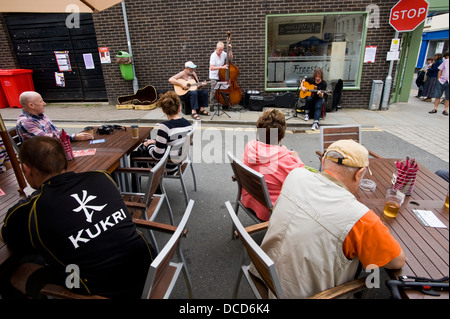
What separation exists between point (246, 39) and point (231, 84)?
1.50 meters

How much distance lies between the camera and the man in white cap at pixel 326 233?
4.20 ft

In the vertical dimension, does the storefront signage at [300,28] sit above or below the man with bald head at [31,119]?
above

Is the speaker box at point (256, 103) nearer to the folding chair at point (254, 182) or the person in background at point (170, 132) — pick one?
the person in background at point (170, 132)

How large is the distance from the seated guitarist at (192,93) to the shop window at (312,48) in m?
2.29

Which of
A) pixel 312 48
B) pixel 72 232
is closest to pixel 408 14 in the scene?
pixel 312 48

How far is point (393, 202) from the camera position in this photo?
1.92 meters

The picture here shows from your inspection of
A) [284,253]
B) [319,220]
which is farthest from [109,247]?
[319,220]

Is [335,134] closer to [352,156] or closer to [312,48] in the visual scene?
[352,156]

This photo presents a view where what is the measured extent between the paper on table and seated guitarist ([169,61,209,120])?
5.91 meters

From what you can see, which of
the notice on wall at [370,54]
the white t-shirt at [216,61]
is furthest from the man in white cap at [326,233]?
the notice on wall at [370,54]

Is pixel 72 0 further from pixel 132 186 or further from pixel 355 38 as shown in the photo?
pixel 355 38

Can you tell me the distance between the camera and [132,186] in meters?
3.59

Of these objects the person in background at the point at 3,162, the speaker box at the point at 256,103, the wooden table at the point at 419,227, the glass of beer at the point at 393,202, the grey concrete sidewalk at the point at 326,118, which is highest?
the person in background at the point at 3,162

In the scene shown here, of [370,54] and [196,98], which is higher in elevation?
[370,54]
